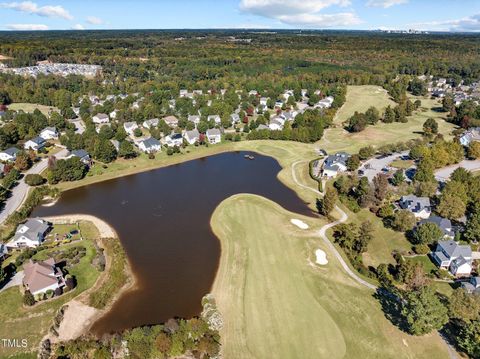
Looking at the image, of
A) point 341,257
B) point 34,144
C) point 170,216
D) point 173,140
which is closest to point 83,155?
point 34,144

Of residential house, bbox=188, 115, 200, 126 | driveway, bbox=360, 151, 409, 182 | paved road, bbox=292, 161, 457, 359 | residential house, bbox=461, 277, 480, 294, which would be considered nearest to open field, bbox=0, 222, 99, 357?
paved road, bbox=292, 161, 457, 359

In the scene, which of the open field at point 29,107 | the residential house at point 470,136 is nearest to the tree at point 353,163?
the residential house at point 470,136

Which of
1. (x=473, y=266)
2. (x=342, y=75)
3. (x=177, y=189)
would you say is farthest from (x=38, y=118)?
(x=342, y=75)

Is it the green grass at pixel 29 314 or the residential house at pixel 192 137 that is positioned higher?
the residential house at pixel 192 137

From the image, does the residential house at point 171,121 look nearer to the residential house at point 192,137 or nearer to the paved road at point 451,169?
the residential house at point 192,137

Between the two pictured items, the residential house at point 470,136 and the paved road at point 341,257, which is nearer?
the paved road at point 341,257

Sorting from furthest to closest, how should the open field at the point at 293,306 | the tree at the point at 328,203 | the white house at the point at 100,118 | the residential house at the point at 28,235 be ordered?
1. the white house at the point at 100,118
2. the tree at the point at 328,203
3. the residential house at the point at 28,235
4. the open field at the point at 293,306
